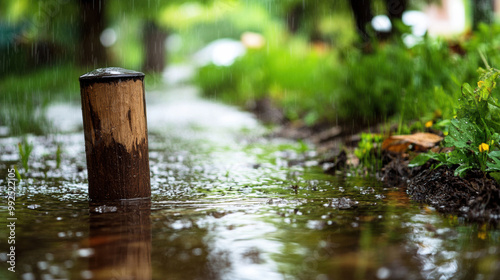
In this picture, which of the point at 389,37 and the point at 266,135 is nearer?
the point at 266,135

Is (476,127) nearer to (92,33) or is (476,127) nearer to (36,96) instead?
(36,96)

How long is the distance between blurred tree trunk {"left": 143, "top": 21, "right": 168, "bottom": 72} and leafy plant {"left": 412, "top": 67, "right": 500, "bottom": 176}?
20.0 metres

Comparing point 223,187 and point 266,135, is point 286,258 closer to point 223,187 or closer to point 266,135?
point 223,187

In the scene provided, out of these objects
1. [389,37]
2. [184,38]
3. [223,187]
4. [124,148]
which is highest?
[184,38]

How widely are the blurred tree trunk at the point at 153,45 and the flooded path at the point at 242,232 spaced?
61.2ft

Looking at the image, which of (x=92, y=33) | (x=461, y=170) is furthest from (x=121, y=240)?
(x=92, y=33)

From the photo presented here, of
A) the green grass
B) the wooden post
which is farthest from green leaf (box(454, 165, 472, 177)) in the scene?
the green grass

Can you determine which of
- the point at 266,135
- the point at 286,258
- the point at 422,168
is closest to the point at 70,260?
the point at 286,258

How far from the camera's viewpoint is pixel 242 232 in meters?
2.51

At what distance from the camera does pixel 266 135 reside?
718 centimetres

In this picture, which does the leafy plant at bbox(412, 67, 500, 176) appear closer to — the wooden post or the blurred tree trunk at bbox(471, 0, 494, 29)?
the wooden post

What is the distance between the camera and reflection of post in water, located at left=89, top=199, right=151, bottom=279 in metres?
2.04

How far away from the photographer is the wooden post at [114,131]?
3.09 meters

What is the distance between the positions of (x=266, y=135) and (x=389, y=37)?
92.6 inches
